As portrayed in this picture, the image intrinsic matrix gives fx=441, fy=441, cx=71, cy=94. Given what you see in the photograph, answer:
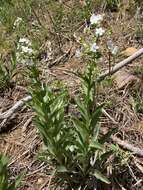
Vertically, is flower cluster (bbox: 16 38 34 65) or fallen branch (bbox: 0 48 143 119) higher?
flower cluster (bbox: 16 38 34 65)

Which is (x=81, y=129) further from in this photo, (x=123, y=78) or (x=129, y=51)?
(x=129, y=51)

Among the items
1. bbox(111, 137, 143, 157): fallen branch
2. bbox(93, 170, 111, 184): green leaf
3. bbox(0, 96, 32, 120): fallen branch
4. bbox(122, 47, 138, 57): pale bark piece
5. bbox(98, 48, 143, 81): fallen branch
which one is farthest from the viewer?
bbox(122, 47, 138, 57): pale bark piece

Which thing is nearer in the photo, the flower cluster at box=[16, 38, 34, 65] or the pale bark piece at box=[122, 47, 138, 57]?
the flower cluster at box=[16, 38, 34, 65]

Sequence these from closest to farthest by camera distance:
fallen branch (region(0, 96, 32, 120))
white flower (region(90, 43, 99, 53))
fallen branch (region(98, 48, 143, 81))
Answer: white flower (region(90, 43, 99, 53)), fallen branch (region(0, 96, 32, 120)), fallen branch (region(98, 48, 143, 81))

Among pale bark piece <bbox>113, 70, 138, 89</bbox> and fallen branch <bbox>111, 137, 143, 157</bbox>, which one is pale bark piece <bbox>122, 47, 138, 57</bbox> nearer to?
pale bark piece <bbox>113, 70, 138, 89</bbox>

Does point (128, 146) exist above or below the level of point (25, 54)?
below

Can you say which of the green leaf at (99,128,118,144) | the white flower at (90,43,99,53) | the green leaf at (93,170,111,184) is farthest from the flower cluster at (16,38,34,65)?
the green leaf at (93,170,111,184)

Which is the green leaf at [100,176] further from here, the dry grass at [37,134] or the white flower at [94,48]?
the white flower at [94,48]

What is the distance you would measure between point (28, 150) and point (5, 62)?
120cm

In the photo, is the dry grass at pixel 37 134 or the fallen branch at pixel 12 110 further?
the fallen branch at pixel 12 110

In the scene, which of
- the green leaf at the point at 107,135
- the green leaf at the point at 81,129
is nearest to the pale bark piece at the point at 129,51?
the green leaf at the point at 107,135

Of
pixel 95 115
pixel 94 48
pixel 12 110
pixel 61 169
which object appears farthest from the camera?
pixel 12 110

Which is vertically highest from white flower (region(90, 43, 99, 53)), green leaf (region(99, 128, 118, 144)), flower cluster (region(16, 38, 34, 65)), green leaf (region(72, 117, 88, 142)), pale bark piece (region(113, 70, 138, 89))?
flower cluster (region(16, 38, 34, 65))

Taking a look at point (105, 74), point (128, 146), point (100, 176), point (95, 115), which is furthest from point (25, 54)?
→ point (105, 74)
